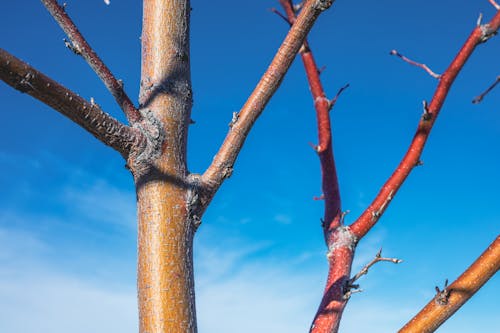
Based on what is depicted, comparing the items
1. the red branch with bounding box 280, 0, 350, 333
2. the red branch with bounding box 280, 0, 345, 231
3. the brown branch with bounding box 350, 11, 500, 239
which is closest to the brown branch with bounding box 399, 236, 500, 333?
the red branch with bounding box 280, 0, 350, 333

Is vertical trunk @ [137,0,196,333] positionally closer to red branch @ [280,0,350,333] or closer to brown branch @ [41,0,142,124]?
brown branch @ [41,0,142,124]

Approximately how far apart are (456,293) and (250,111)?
56cm

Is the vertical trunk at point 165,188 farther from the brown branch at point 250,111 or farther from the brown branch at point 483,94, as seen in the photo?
the brown branch at point 483,94

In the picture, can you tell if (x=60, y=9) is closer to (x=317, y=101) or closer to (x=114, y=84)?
(x=114, y=84)

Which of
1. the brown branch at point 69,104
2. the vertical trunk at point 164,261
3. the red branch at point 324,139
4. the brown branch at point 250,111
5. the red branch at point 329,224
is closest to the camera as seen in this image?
the brown branch at point 69,104

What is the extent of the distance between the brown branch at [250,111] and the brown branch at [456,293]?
19.4 inches

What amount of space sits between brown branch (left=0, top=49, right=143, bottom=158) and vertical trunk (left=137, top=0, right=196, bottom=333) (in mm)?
44

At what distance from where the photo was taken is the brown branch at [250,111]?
112 cm

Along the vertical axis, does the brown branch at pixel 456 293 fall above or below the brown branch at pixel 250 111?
below

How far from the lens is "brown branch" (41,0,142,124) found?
1024 mm

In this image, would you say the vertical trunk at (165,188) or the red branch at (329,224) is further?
the red branch at (329,224)

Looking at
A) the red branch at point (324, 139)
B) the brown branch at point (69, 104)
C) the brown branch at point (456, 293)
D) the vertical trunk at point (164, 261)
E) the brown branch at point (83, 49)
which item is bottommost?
the brown branch at point (456, 293)

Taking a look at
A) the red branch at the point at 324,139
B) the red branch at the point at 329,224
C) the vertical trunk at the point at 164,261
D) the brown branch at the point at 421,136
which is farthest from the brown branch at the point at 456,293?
the red branch at the point at 324,139

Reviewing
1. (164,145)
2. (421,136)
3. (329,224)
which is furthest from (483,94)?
(164,145)
